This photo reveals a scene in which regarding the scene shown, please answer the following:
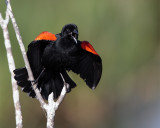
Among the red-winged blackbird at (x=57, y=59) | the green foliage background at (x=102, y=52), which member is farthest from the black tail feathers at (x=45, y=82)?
the green foliage background at (x=102, y=52)

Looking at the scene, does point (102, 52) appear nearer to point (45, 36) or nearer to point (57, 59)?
point (57, 59)

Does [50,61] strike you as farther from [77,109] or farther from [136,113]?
[136,113]

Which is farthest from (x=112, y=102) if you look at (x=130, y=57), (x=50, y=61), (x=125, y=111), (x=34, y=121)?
(x=50, y=61)

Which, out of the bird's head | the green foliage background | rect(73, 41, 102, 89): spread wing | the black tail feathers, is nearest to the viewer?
the bird's head

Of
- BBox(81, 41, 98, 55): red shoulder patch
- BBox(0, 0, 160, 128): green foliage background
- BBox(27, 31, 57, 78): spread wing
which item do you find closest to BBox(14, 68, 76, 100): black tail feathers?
BBox(27, 31, 57, 78): spread wing

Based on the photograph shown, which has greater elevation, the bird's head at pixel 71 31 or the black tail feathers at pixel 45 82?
the bird's head at pixel 71 31

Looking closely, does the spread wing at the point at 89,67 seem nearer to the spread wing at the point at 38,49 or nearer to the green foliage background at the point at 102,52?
the spread wing at the point at 38,49

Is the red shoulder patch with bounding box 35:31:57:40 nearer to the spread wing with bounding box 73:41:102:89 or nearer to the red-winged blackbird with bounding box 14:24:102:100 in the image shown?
the red-winged blackbird with bounding box 14:24:102:100
